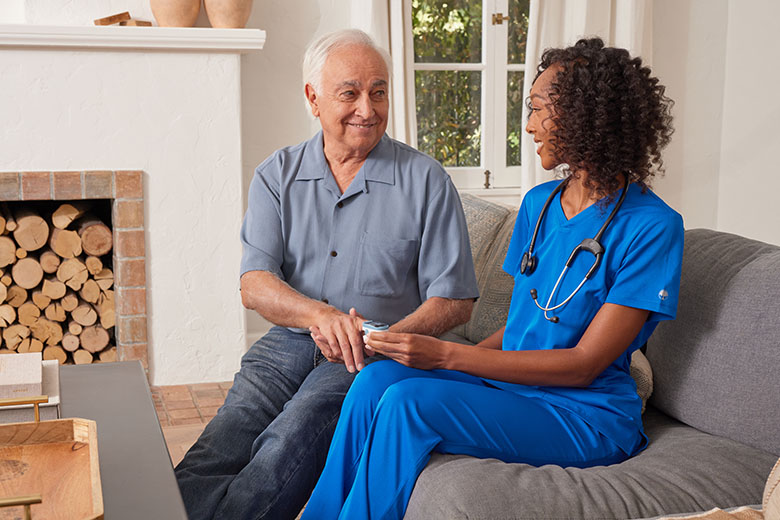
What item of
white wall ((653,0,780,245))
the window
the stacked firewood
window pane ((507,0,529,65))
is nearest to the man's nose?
the stacked firewood

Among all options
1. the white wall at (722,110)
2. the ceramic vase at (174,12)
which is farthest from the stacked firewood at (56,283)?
the white wall at (722,110)

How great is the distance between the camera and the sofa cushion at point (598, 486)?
1.31 metres

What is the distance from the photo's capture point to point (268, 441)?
160cm

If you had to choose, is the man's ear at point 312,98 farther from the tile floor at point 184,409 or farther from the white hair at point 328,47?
the tile floor at point 184,409

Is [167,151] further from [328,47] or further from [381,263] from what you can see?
[381,263]

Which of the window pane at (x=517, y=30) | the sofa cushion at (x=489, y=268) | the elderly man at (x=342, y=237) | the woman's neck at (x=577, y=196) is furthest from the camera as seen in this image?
the window pane at (x=517, y=30)

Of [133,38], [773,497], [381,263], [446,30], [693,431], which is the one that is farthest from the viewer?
[446,30]

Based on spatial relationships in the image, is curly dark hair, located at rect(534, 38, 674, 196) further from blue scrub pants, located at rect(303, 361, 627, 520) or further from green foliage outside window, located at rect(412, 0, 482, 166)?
green foliage outside window, located at rect(412, 0, 482, 166)

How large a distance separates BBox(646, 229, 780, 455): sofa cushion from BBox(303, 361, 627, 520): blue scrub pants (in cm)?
22

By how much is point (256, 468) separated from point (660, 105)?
105 centimetres

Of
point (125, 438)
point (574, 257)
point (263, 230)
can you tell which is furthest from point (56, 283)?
point (574, 257)

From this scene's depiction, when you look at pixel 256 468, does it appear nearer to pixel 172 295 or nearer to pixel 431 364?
pixel 431 364

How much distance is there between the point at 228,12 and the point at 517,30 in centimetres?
142

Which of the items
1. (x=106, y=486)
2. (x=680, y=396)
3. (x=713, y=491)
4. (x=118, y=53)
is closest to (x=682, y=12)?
(x=118, y=53)
